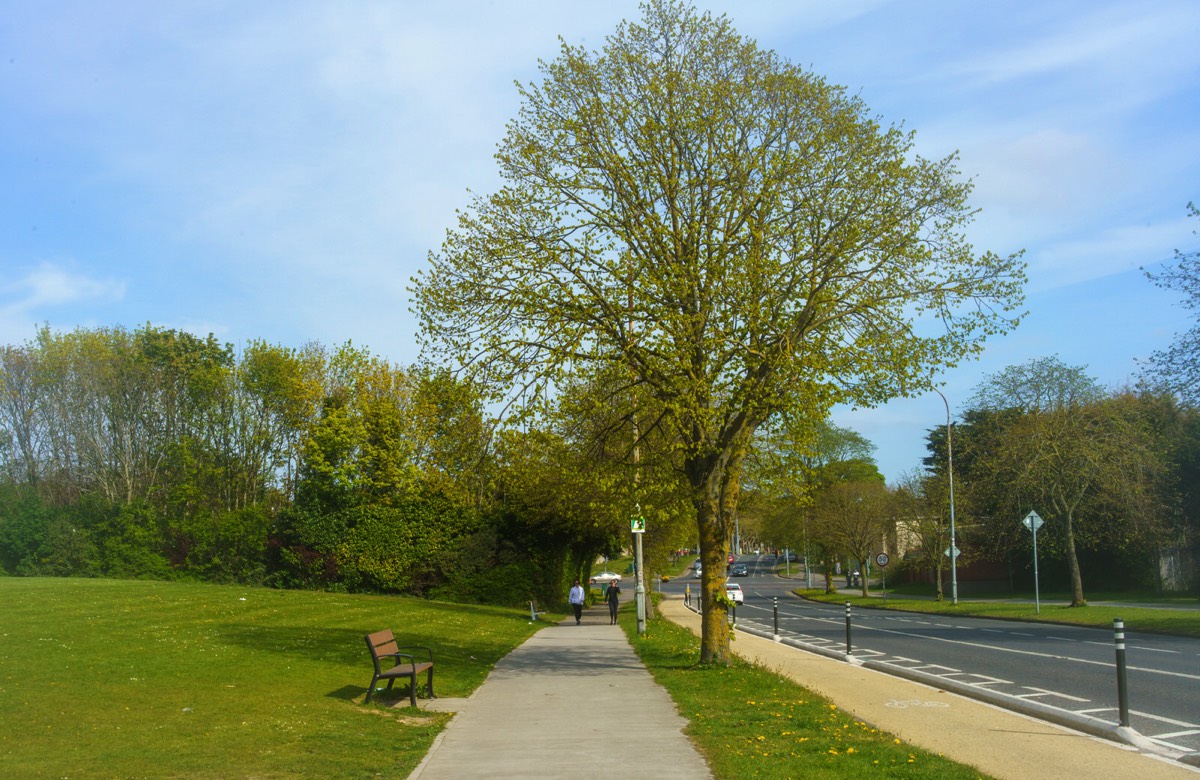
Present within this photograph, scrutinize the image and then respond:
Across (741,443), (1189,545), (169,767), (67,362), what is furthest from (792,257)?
(67,362)

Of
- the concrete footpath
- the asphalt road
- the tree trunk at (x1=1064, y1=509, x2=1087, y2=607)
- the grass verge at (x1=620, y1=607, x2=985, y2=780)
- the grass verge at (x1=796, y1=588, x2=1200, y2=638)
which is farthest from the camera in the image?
the tree trunk at (x1=1064, y1=509, x2=1087, y2=607)

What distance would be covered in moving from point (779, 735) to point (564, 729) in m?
2.29

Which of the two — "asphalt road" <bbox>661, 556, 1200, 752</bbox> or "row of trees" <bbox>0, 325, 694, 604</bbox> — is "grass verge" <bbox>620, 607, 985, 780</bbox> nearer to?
"asphalt road" <bbox>661, 556, 1200, 752</bbox>

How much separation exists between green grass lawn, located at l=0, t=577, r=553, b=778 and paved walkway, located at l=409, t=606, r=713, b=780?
0.44 metres

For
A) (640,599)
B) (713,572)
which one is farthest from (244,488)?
(713,572)

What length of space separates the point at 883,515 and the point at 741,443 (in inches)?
1853

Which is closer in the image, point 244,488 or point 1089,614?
point 1089,614

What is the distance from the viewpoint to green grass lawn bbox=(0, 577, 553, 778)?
8.48m

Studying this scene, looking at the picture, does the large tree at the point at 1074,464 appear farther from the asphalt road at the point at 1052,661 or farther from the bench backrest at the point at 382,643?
the bench backrest at the point at 382,643

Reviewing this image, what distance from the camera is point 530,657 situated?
20.2 metres

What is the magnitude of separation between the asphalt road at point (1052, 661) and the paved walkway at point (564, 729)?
4.78m

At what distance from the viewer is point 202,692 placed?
40.3 feet

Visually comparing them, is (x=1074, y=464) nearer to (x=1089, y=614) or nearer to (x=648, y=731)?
(x=1089, y=614)

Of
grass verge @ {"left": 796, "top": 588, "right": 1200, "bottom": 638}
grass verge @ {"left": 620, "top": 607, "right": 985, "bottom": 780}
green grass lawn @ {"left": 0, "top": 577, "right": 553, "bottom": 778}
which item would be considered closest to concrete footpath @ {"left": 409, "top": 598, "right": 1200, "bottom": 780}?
grass verge @ {"left": 620, "top": 607, "right": 985, "bottom": 780}
